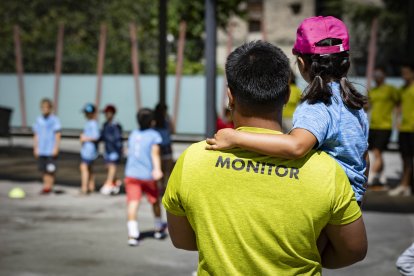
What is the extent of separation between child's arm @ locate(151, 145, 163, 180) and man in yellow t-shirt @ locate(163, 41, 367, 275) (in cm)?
574

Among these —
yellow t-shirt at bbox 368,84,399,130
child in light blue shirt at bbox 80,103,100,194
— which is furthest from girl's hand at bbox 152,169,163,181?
yellow t-shirt at bbox 368,84,399,130

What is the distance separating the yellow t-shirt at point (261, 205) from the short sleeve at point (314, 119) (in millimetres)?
195

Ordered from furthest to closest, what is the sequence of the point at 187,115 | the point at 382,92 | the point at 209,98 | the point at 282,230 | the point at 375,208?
the point at 187,115, the point at 382,92, the point at 375,208, the point at 209,98, the point at 282,230

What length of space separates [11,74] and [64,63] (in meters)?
1.94

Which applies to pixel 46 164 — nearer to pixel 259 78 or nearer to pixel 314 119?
pixel 314 119

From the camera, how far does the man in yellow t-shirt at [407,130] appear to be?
39.0ft

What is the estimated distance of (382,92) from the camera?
42.7 feet

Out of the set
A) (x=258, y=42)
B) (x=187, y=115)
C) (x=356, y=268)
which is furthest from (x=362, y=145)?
(x=187, y=115)

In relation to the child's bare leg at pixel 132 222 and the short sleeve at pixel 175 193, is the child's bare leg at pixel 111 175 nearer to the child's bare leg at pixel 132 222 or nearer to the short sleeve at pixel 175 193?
the child's bare leg at pixel 132 222

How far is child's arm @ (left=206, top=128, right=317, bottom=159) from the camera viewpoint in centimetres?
258

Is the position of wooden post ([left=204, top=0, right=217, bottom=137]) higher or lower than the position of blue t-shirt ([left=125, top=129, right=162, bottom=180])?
higher

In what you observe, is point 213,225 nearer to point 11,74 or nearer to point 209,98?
point 209,98

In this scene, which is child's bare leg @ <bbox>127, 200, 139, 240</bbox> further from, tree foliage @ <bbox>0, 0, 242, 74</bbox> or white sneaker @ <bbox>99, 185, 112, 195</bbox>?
tree foliage @ <bbox>0, 0, 242, 74</bbox>

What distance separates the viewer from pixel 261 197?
2.56 metres
